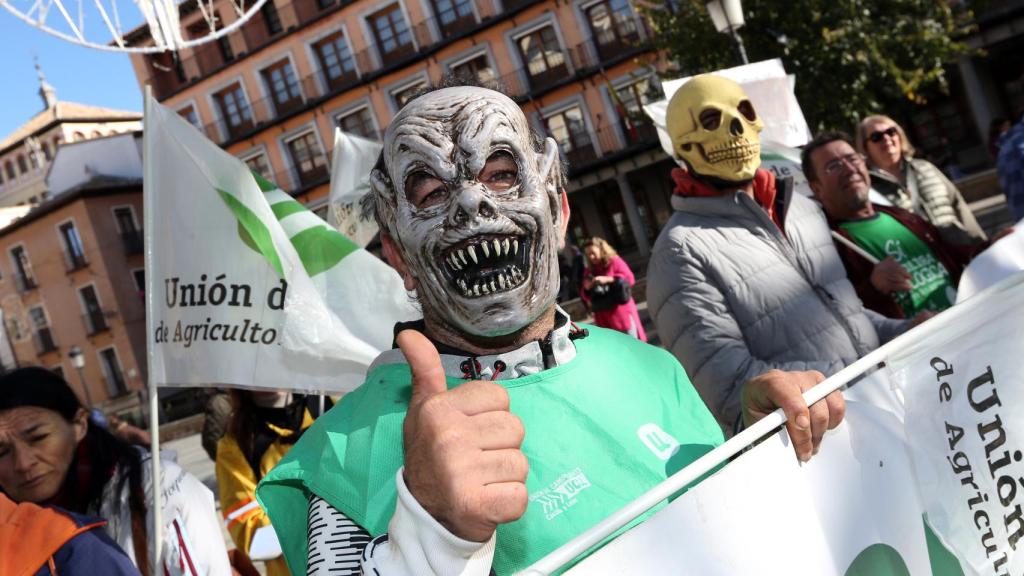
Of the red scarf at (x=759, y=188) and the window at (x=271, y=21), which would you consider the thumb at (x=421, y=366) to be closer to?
the red scarf at (x=759, y=188)

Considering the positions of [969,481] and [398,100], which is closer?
[969,481]

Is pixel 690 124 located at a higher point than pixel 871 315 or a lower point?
higher

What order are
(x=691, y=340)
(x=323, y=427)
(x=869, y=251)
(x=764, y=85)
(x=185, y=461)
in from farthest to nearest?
(x=185, y=461) < (x=764, y=85) < (x=869, y=251) < (x=691, y=340) < (x=323, y=427)

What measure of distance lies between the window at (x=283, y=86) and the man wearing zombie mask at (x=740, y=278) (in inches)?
1208

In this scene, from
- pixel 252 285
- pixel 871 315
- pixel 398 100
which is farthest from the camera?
pixel 398 100

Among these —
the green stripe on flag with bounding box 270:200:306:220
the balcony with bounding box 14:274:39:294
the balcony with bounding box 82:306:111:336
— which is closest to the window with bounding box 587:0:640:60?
the balcony with bounding box 82:306:111:336

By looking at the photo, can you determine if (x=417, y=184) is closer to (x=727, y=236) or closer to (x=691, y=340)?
(x=691, y=340)

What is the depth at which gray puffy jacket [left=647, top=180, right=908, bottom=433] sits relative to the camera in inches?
90.6

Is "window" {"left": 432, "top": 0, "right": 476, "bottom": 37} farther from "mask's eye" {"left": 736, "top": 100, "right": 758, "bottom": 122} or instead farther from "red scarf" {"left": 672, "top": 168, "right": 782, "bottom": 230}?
"red scarf" {"left": 672, "top": 168, "right": 782, "bottom": 230}

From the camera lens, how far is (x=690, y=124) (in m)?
2.80

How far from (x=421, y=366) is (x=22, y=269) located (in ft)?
139

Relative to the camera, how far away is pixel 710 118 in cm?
279

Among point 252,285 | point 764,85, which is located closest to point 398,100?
point 764,85

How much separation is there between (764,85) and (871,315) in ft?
9.23
